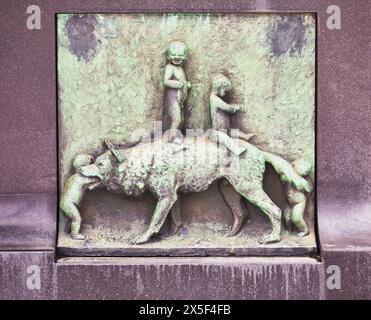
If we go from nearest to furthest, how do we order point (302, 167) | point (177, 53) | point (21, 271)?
point (21, 271)
point (177, 53)
point (302, 167)

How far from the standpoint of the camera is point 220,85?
7691 mm

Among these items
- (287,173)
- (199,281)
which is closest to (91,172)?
(199,281)

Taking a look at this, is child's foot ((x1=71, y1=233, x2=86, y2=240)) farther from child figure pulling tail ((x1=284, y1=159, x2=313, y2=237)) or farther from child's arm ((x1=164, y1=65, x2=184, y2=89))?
child figure pulling tail ((x1=284, y1=159, x2=313, y2=237))

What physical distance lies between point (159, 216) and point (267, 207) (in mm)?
780

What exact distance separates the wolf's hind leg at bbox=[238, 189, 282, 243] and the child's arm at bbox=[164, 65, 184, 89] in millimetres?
881

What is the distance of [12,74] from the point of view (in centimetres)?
778

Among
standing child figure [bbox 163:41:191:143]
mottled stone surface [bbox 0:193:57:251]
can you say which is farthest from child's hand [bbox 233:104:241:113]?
mottled stone surface [bbox 0:193:57:251]

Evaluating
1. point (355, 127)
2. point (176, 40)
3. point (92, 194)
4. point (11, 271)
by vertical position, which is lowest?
point (11, 271)

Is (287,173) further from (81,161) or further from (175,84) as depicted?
(81,161)

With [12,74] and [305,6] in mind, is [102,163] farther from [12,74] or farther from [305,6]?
[305,6]

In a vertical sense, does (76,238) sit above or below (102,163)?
below

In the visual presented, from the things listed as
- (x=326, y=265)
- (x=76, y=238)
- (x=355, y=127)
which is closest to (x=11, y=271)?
(x=76, y=238)

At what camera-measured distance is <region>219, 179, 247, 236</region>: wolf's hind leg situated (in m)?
7.79

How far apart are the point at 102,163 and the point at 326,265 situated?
1.75 metres
